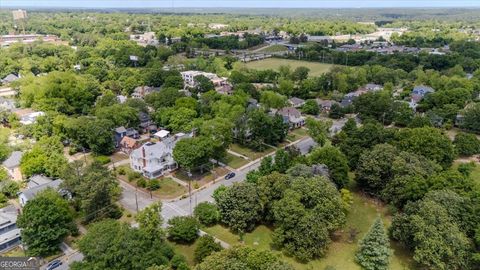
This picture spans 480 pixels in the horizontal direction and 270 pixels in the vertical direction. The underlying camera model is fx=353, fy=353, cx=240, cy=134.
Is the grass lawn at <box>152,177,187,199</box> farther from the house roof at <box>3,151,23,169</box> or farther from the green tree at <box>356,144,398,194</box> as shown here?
the green tree at <box>356,144,398,194</box>

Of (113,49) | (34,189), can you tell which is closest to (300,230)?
(34,189)

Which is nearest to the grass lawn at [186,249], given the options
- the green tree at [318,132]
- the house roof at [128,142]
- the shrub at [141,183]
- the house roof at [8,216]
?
the shrub at [141,183]

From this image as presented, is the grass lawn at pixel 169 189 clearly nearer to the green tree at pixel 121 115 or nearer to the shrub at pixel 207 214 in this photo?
the shrub at pixel 207 214

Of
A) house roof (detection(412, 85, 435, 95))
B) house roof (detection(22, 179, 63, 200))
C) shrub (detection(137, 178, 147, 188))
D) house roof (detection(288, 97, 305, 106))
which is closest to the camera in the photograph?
house roof (detection(22, 179, 63, 200))

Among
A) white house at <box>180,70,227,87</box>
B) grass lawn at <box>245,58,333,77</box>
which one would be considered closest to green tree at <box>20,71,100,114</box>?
white house at <box>180,70,227,87</box>

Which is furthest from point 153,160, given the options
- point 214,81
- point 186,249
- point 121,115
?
point 214,81

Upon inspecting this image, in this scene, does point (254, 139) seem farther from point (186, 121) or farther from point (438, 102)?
point (438, 102)
